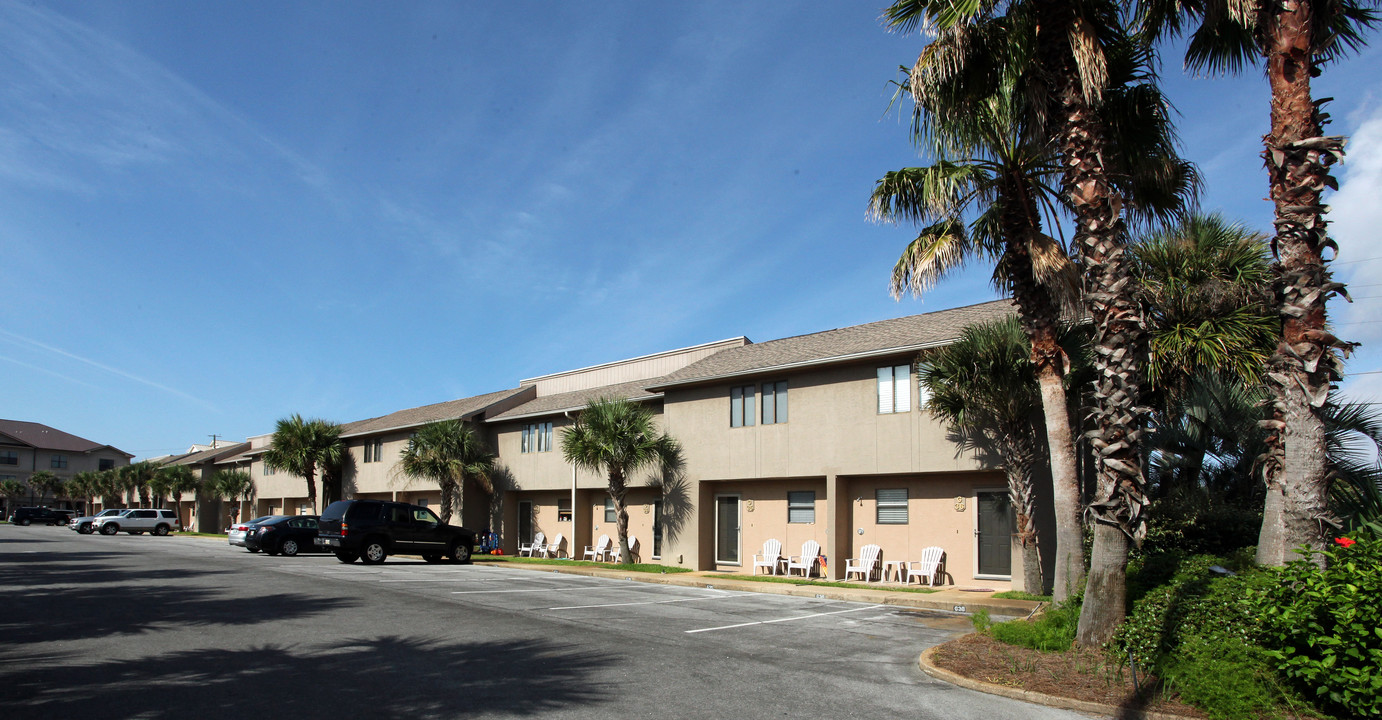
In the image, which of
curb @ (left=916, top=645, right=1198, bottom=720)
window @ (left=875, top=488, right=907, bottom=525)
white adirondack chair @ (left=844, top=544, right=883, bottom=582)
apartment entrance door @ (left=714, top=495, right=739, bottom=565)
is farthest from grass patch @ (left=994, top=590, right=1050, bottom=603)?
apartment entrance door @ (left=714, top=495, right=739, bottom=565)

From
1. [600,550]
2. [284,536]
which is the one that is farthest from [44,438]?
[600,550]

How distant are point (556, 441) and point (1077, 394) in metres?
19.3

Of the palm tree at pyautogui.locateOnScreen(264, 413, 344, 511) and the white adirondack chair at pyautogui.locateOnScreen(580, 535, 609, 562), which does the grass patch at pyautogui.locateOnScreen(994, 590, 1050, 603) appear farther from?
the palm tree at pyautogui.locateOnScreen(264, 413, 344, 511)

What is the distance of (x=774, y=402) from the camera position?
23.4 m

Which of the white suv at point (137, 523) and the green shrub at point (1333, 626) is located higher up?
the green shrub at point (1333, 626)

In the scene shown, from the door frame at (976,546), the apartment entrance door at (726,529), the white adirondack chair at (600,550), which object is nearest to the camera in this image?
the door frame at (976,546)

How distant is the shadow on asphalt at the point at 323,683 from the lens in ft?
23.1

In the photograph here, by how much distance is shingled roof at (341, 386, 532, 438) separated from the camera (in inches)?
1435

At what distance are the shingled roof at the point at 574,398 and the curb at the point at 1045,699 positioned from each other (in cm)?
1853

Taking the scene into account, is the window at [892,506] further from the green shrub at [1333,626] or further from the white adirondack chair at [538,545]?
the white adirondack chair at [538,545]

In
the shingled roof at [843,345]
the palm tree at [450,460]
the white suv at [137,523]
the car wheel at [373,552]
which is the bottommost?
the white suv at [137,523]

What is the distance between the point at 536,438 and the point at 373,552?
7826mm

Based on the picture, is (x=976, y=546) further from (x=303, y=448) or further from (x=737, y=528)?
(x=303, y=448)

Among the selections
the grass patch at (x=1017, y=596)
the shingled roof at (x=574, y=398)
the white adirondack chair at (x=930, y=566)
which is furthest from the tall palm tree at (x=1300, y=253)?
the shingled roof at (x=574, y=398)
